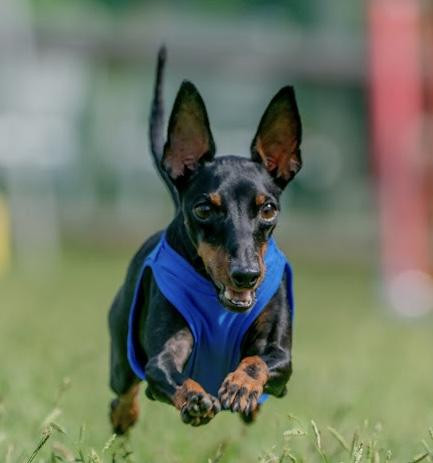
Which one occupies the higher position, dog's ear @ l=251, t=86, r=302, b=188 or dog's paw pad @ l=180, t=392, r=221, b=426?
dog's ear @ l=251, t=86, r=302, b=188

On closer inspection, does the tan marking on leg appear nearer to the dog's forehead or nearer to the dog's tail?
the dog's forehead

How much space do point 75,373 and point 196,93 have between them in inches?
114

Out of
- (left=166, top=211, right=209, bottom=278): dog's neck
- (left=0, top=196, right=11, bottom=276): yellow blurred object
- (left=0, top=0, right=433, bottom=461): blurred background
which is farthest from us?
(left=0, top=0, right=433, bottom=461): blurred background

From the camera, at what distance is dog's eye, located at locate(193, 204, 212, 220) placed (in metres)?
4.01

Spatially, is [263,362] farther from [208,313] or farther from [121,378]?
[121,378]

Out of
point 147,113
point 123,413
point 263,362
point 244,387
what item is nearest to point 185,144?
point 263,362

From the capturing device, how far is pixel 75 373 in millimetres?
6754

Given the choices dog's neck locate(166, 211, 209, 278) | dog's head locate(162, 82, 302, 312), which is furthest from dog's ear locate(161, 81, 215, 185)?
dog's neck locate(166, 211, 209, 278)

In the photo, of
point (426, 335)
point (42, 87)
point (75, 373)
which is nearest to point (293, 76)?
point (42, 87)

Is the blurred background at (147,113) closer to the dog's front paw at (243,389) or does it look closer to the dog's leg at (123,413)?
the dog's leg at (123,413)

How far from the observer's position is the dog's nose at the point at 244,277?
380 cm

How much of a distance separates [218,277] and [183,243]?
1.12 feet

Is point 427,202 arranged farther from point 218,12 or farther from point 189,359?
point 189,359

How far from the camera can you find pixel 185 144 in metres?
4.23
